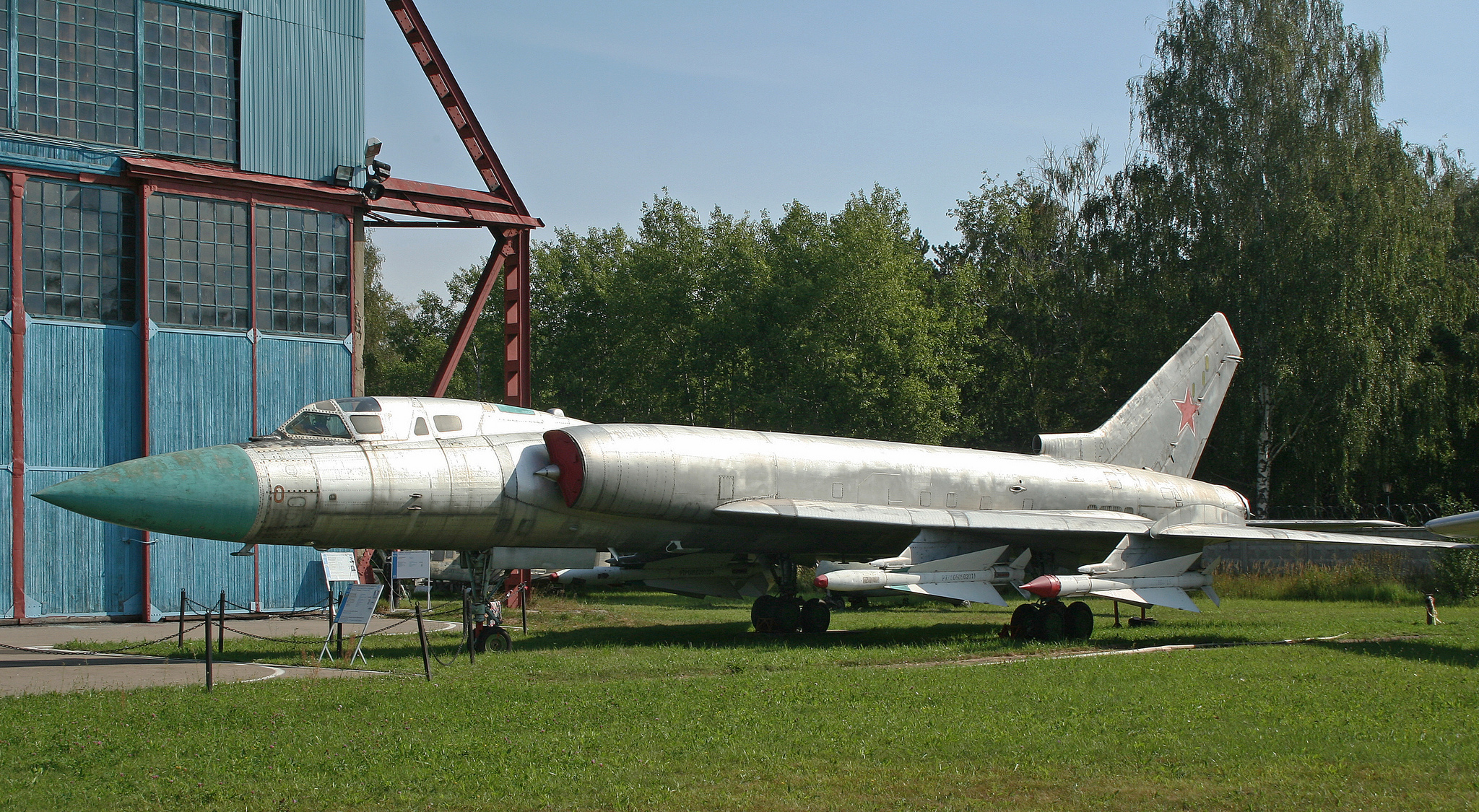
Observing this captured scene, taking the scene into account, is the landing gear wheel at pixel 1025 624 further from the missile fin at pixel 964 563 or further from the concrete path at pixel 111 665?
the concrete path at pixel 111 665

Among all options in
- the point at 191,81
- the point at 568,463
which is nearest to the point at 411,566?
the point at 568,463

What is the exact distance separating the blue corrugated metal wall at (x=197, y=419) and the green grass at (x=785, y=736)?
32.5 feet

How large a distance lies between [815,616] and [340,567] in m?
7.82

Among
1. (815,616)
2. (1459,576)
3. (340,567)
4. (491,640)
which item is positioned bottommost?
(1459,576)

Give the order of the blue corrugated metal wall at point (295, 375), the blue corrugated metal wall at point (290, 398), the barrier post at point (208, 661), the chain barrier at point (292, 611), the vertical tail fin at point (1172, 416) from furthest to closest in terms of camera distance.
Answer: the blue corrugated metal wall at point (295, 375), the blue corrugated metal wall at point (290, 398), the chain barrier at point (292, 611), the vertical tail fin at point (1172, 416), the barrier post at point (208, 661)

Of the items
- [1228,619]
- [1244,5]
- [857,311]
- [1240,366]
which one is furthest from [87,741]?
[1244,5]

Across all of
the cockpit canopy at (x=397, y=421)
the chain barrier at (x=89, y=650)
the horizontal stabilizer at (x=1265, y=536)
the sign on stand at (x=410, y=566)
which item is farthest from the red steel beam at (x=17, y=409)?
the horizontal stabilizer at (x=1265, y=536)

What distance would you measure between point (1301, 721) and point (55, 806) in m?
8.45

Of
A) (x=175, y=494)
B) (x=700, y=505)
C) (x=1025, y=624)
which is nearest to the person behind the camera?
(x=175, y=494)

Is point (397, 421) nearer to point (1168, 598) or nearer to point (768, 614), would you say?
point (768, 614)

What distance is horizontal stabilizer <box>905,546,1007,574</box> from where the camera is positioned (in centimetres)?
1550

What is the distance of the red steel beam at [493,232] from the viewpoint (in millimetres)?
25172

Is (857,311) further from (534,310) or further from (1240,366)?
(534,310)

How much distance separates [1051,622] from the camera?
16.6 metres
